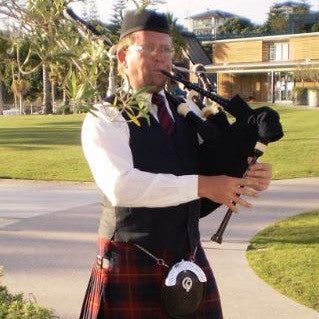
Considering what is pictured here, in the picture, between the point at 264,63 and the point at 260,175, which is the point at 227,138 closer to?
the point at 260,175

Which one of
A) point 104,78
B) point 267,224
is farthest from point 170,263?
point 267,224

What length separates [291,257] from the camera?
5867 mm

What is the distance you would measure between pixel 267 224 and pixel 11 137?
13.6 meters

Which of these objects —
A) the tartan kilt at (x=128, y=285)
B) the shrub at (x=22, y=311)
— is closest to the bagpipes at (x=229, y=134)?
the tartan kilt at (x=128, y=285)

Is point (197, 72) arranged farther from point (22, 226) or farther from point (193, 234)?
point (22, 226)

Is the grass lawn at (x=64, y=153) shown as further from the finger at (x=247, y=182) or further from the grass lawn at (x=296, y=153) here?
the finger at (x=247, y=182)

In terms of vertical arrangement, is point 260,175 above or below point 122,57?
below

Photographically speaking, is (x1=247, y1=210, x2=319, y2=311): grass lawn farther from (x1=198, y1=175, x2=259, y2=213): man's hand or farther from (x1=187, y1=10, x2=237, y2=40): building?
(x1=187, y1=10, x2=237, y2=40): building

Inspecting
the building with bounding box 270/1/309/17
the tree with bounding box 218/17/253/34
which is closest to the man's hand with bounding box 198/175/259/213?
the tree with bounding box 218/17/253/34

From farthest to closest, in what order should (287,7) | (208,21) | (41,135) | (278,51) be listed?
(208,21)
(287,7)
(278,51)
(41,135)

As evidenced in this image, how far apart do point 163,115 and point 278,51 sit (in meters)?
48.5

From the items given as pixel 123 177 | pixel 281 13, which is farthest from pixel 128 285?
pixel 281 13

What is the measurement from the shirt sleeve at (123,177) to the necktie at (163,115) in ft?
0.68

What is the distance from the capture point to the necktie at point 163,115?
2.46 m
